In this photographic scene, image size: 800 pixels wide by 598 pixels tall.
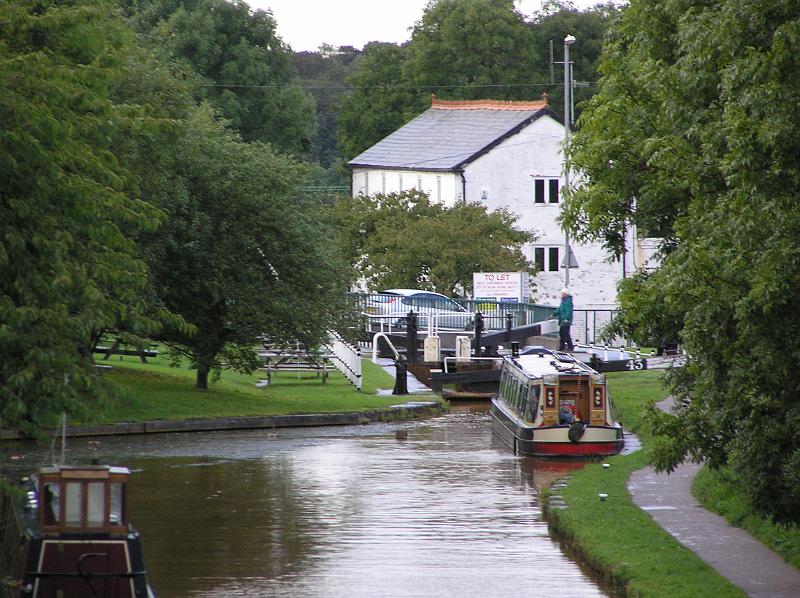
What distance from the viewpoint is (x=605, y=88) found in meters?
19.4

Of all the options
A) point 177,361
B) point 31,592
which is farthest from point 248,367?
point 31,592

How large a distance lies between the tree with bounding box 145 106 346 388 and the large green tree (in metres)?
15.9

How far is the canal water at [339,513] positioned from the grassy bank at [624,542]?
36 cm

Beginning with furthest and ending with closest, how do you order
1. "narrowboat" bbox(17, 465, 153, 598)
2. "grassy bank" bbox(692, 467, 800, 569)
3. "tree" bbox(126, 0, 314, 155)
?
1. "tree" bbox(126, 0, 314, 155)
2. "grassy bank" bbox(692, 467, 800, 569)
3. "narrowboat" bbox(17, 465, 153, 598)

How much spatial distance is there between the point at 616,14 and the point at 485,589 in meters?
9.92

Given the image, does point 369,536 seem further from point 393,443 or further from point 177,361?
point 177,361

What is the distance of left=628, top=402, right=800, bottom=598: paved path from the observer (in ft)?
46.7

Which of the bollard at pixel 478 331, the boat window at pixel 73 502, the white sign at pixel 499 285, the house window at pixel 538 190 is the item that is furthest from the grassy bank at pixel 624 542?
the house window at pixel 538 190

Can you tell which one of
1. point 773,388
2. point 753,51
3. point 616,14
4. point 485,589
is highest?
point 616,14

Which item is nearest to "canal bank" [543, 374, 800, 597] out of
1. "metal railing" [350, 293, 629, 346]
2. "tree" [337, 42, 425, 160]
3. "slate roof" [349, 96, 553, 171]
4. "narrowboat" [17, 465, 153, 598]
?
"narrowboat" [17, 465, 153, 598]

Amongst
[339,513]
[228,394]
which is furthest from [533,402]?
[228,394]

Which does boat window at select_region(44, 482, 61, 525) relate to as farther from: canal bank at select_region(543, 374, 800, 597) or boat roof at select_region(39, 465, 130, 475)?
canal bank at select_region(543, 374, 800, 597)

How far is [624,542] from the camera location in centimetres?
1656

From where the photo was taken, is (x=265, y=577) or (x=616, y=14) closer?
(x=265, y=577)
